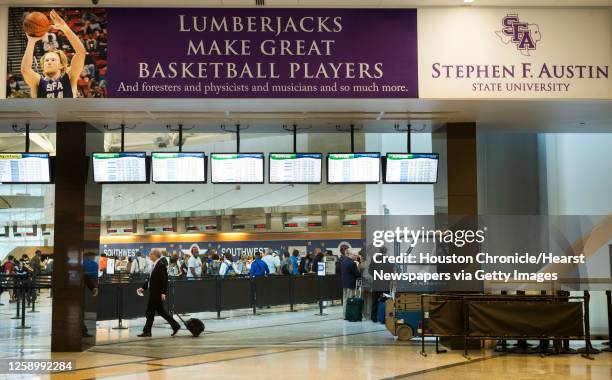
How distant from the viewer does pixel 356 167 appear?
30.1ft

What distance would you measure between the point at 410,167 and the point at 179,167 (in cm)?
331

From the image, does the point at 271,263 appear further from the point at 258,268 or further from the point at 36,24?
the point at 36,24

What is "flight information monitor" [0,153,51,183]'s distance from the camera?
30.0 ft

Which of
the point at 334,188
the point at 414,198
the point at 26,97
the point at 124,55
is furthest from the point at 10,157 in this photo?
the point at 334,188

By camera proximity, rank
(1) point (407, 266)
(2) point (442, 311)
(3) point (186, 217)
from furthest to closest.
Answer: (3) point (186, 217)
(1) point (407, 266)
(2) point (442, 311)

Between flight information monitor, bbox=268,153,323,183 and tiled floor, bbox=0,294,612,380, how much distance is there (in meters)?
2.48

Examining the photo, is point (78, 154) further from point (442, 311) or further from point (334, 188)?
point (334, 188)

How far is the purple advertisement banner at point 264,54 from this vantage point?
767cm

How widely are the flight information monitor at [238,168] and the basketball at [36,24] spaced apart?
2.74 metres

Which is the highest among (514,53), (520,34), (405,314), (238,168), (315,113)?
(520,34)

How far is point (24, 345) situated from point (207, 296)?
16.2 feet

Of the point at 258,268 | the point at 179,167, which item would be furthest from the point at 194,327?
the point at 258,268

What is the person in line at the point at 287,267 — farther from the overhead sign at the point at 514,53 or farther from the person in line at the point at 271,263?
the overhead sign at the point at 514,53

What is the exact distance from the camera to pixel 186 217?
24.3m
